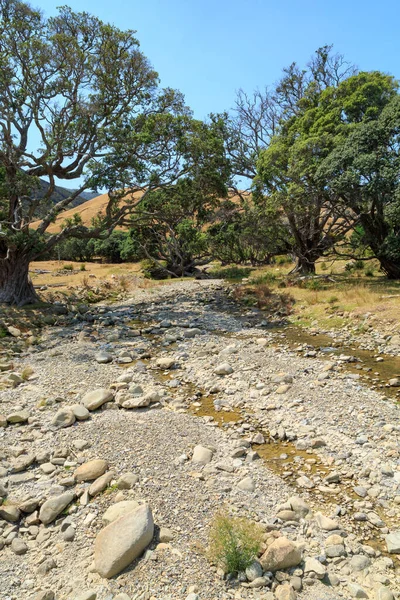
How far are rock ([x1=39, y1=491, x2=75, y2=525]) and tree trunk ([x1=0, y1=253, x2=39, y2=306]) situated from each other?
1605cm

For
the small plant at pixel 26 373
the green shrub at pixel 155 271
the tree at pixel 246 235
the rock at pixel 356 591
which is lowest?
the rock at pixel 356 591

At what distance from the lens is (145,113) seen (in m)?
20.7

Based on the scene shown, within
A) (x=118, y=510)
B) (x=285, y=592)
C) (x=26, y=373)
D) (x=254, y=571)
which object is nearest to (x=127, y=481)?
(x=118, y=510)

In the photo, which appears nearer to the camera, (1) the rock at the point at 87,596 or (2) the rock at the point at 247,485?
(1) the rock at the point at 87,596

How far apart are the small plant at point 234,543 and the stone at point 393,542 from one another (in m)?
1.66

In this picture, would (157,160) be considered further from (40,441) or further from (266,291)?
(40,441)

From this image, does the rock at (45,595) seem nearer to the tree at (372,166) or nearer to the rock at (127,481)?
the rock at (127,481)

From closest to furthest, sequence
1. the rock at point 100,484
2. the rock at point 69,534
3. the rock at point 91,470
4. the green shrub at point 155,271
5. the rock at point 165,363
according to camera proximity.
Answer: the rock at point 69,534 → the rock at point 100,484 → the rock at point 91,470 → the rock at point 165,363 → the green shrub at point 155,271

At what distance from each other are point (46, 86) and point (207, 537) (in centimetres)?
2050

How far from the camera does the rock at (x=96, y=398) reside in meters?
8.45

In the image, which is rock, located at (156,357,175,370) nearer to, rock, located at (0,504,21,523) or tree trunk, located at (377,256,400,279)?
rock, located at (0,504,21,523)

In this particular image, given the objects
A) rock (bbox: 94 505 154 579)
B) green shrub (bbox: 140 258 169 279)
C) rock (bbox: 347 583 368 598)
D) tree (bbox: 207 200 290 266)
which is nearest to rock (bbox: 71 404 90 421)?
rock (bbox: 94 505 154 579)

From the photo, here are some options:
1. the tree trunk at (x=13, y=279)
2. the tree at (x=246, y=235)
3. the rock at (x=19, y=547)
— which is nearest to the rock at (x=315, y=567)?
the rock at (x=19, y=547)

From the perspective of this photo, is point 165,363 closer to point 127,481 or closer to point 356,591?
point 127,481
